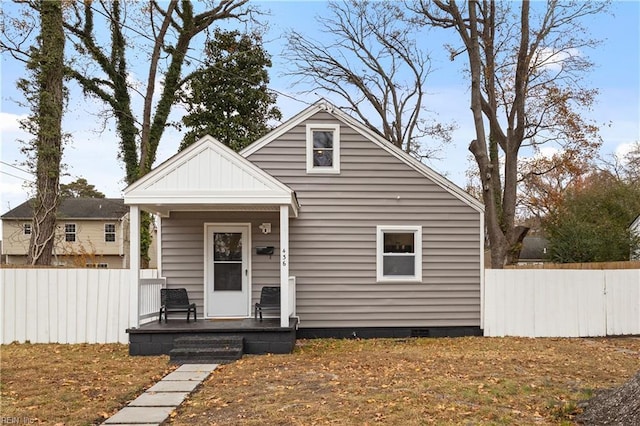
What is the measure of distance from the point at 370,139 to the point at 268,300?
166 inches

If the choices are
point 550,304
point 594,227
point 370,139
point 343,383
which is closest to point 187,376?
point 343,383

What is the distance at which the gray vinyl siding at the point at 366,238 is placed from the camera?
40.7 feet

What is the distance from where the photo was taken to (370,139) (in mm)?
12531

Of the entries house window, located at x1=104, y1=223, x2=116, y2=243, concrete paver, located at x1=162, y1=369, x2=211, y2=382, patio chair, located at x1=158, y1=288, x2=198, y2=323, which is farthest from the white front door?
house window, located at x1=104, y1=223, x2=116, y2=243

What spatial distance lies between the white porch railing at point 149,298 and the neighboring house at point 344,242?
2.01ft

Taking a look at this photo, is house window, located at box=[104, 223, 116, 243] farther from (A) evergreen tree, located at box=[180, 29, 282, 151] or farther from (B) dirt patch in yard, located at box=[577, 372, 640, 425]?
(B) dirt patch in yard, located at box=[577, 372, 640, 425]

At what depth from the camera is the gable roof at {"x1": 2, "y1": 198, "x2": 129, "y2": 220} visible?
34.8 m

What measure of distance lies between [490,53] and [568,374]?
36.1 feet

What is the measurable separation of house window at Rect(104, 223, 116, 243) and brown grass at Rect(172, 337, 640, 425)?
27599 millimetres

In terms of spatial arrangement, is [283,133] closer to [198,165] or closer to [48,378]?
[198,165]

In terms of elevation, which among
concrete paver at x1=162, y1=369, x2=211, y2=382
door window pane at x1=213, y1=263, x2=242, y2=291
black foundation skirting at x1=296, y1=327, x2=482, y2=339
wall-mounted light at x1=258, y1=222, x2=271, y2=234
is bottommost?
black foundation skirting at x1=296, y1=327, x2=482, y2=339

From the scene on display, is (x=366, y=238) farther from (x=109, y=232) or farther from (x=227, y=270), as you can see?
(x=109, y=232)

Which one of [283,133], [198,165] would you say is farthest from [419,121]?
[198,165]

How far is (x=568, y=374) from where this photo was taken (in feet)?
25.8
